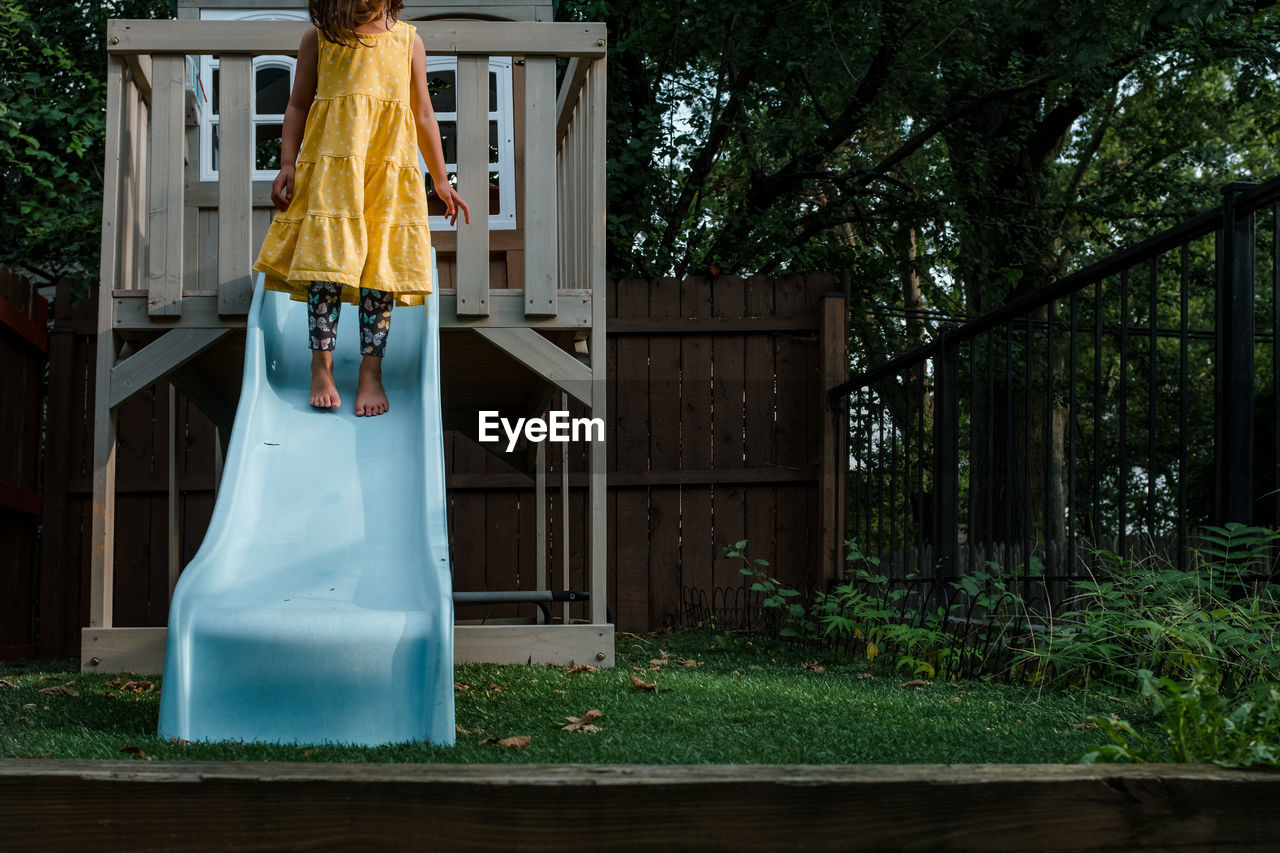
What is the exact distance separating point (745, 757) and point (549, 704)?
3.06 ft

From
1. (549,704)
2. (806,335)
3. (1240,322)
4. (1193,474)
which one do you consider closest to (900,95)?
(806,335)

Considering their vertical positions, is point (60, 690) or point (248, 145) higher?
point (248, 145)

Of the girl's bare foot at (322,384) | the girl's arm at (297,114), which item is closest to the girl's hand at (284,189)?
the girl's arm at (297,114)

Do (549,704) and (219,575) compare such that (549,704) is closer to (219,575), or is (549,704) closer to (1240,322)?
(219,575)

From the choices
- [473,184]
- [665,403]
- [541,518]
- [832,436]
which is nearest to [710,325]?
[665,403]

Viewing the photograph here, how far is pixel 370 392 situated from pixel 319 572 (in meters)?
0.96

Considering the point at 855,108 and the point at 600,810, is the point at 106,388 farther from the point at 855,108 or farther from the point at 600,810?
the point at 855,108

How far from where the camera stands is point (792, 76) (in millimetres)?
7457

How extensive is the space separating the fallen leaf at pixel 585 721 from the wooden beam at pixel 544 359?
1.53 metres

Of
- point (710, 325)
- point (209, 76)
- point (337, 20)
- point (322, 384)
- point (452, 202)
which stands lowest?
point (322, 384)

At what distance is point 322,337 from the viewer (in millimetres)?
3975

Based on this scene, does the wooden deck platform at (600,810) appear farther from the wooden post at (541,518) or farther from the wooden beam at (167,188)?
the wooden post at (541,518)

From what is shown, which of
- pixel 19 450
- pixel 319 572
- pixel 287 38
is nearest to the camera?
pixel 319 572

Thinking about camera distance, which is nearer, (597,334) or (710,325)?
(597,334)
